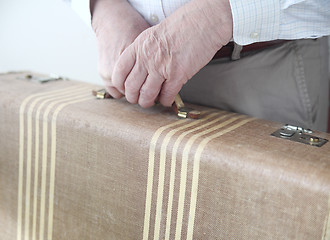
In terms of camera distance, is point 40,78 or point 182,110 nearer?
point 182,110

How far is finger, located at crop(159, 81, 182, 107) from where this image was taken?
0.71 meters

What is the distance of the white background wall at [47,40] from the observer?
146cm

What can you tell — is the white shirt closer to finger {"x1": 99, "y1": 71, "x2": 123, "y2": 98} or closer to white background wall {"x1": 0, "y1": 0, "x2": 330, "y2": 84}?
finger {"x1": 99, "y1": 71, "x2": 123, "y2": 98}

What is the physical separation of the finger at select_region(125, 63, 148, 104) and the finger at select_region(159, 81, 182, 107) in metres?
0.04

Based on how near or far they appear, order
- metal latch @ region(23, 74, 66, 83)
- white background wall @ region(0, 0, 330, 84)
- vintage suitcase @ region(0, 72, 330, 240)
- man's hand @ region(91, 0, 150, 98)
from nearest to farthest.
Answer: vintage suitcase @ region(0, 72, 330, 240) → man's hand @ region(91, 0, 150, 98) → metal latch @ region(23, 74, 66, 83) → white background wall @ region(0, 0, 330, 84)

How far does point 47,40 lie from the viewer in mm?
1571

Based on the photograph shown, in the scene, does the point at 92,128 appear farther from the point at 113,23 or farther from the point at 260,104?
the point at 260,104

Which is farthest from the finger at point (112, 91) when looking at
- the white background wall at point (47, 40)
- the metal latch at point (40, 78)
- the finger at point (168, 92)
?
the white background wall at point (47, 40)

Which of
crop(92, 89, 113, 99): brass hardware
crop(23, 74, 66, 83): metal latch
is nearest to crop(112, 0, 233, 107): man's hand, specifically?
crop(92, 89, 113, 99): brass hardware

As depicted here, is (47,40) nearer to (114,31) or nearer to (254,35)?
(114,31)

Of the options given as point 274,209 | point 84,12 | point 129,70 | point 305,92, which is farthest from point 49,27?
point 274,209

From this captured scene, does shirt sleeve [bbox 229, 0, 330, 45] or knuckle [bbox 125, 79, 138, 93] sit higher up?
shirt sleeve [bbox 229, 0, 330, 45]

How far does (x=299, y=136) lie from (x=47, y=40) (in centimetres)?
118

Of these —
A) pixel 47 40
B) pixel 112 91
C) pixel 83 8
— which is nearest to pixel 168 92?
pixel 112 91
